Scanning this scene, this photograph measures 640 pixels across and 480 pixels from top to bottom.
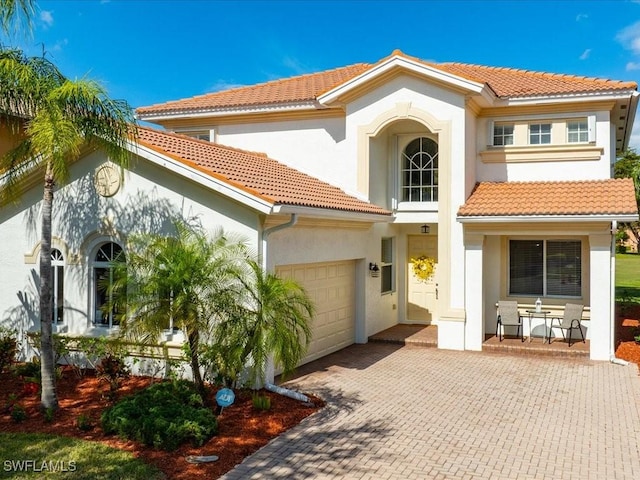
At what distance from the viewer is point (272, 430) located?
9.00 m

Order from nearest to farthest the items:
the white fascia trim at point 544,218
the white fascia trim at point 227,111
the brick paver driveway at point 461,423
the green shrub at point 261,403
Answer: the brick paver driveway at point 461,423 < the green shrub at point 261,403 < the white fascia trim at point 544,218 < the white fascia trim at point 227,111

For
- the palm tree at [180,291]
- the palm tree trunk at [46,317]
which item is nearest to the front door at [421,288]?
the palm tree at [180,291]

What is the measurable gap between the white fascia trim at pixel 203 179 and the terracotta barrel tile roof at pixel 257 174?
3.2 inches

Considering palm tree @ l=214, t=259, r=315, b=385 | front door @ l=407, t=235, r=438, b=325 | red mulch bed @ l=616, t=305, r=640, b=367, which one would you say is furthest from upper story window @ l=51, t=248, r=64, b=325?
red mulch bed @ l=616, t=305, r=640, b=367

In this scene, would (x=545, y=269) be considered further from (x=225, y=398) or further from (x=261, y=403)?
(x=225, y=398)

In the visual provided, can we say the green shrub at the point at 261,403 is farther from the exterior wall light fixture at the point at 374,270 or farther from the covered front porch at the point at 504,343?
the exterior wall light fixture at the point at 374,270

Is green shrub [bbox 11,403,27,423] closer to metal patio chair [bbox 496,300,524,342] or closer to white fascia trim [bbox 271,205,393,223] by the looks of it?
white fascia trim [bbox 271,205,393,223]

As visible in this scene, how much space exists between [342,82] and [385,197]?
367 centimetres

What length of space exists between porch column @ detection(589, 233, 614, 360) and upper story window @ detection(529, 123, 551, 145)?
355cm

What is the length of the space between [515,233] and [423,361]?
13.6ft

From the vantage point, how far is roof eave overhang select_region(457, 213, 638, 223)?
13.6 meters

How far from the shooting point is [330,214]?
12.9m

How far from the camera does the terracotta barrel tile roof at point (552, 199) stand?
14281 mm

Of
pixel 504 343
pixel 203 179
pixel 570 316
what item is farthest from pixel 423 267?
pixel 203 179
